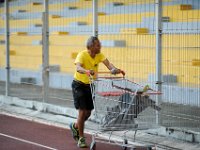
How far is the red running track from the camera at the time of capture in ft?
27.4

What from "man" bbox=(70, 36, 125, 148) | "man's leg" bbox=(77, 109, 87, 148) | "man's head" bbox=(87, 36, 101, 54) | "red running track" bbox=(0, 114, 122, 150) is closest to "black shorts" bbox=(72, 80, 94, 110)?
"man" bbox=(70, 36, 125, 148)

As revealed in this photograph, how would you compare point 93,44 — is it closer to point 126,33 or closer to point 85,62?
point 85,62

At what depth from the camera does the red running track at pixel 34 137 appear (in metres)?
8.35

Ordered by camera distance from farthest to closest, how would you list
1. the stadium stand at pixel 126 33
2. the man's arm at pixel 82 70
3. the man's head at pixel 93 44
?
the stadium stand at pixel 126 33 → the man's head at pixel 93 44 → the man's arm at pixel 82 70

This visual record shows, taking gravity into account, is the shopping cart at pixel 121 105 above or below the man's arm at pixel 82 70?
below

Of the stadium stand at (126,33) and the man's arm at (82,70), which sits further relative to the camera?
the stadium stand at (126,33)

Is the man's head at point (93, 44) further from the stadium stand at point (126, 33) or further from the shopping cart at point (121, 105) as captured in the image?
the stadium stand at point (126, 33)

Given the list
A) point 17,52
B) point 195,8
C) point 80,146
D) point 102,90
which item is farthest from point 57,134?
point 17,52

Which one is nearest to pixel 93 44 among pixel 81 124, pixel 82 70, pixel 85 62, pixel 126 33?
pixel 85 62

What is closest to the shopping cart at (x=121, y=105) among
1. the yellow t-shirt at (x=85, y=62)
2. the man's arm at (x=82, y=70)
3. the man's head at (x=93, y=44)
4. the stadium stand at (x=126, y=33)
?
the man's arm at (x=82, y=70)

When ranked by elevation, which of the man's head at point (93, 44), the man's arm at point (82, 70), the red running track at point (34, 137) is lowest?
the red running track at point (34, 137)

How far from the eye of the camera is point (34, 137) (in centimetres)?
919

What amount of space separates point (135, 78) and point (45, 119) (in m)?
2.48

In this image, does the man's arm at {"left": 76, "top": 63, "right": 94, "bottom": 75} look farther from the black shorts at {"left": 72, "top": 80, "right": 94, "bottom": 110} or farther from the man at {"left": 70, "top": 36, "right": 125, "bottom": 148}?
the black shorts at {"left": 72, "top": 80, "right": 94, "bottom": 110}
